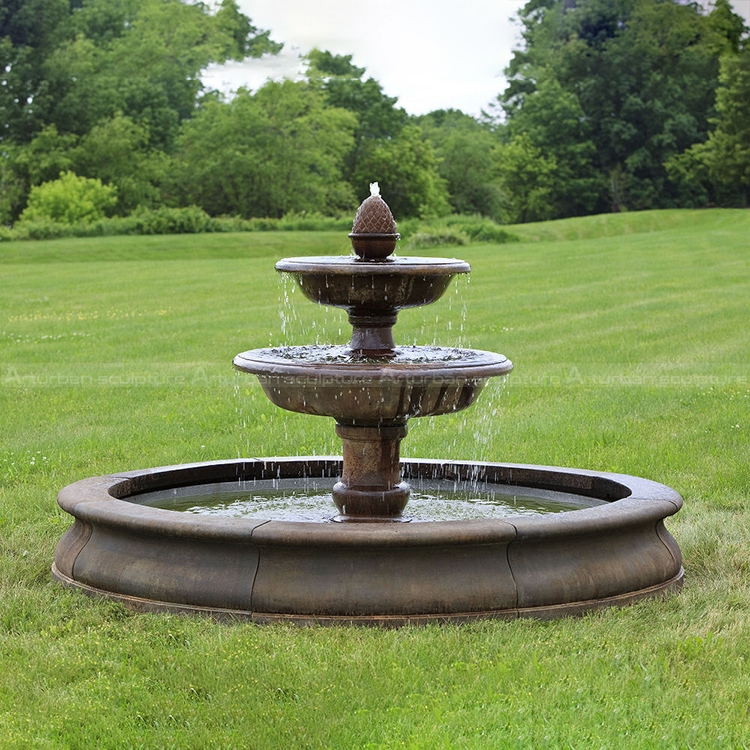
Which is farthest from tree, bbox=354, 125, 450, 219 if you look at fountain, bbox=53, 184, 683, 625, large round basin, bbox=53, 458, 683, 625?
large round basin, bbox=53, 458, 683, 625

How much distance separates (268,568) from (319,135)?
2229 inches

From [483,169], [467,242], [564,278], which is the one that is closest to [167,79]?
[483,169]

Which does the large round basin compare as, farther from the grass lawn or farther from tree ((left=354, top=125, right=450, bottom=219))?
tree ((left=354, top=125, right=450, bottom=219))

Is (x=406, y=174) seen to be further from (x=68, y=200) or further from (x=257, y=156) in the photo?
(x=68, y=200)

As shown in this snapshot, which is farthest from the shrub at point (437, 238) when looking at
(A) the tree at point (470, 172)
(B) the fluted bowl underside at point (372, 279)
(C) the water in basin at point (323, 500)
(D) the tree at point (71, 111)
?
(A) the tree at point (470, 172)

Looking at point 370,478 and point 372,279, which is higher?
point 372,279

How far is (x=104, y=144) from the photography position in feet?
184

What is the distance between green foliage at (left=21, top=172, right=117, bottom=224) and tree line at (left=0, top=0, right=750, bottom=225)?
0.41 feet

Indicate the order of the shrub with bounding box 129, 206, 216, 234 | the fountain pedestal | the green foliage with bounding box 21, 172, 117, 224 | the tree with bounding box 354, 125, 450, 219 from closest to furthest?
the fountain pedestal
the shrub with bounding box 129, 206, 216, 234
the green foliage with bounding box 21, 172, 117, 224
the tree with bounding box 354, 125, 450, 219

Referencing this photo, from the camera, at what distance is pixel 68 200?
50.5 metres

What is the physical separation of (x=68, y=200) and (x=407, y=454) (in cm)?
4348

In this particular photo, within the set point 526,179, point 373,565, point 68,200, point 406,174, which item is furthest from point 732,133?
point 373,565

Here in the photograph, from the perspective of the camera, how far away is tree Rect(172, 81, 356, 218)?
58.7 metres

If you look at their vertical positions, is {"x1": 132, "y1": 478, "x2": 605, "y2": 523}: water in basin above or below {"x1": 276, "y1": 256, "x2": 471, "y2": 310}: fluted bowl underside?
below
